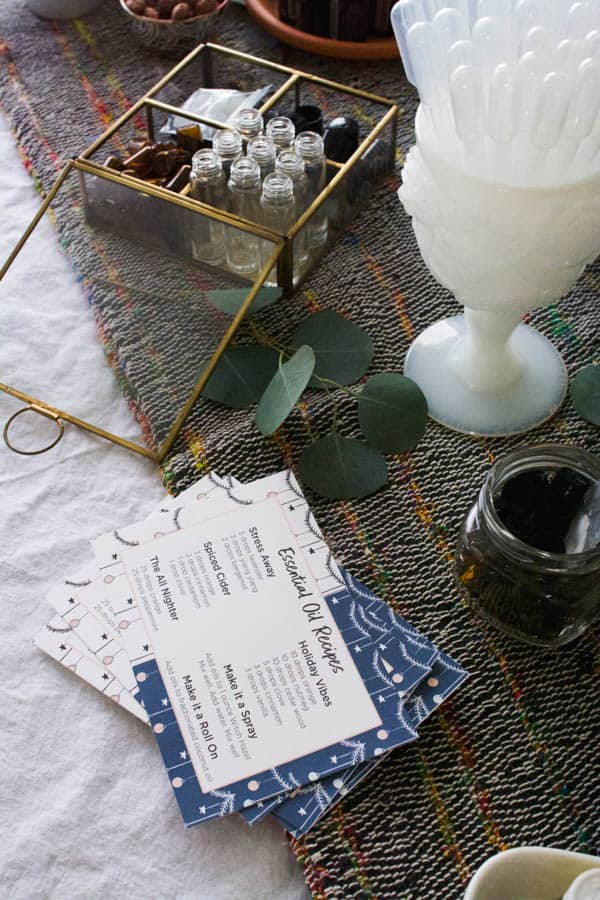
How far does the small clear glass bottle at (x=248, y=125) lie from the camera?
2.56 feet

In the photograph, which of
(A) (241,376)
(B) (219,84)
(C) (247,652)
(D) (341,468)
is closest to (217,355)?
(A) (241,376)

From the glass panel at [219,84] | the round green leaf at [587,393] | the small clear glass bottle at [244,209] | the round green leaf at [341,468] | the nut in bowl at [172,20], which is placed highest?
the nut in bowl at [172,20]

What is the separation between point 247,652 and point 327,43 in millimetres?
648

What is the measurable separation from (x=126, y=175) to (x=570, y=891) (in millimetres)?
583

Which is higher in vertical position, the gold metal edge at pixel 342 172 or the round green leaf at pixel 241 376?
the gold metal edge at pixel 342 172

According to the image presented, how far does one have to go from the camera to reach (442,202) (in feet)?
1.73

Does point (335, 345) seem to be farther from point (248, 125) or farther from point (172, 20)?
point (172, 20)

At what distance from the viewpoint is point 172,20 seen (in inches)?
37.3

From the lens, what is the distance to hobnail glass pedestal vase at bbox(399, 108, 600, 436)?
503 millimetres

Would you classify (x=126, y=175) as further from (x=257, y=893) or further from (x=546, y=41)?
(x=257, y=893)

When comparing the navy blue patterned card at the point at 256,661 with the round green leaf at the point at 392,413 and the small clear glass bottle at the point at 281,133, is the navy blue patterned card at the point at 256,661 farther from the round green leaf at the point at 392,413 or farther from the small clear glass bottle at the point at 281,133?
the small clear glass bottle at the point at 281,133

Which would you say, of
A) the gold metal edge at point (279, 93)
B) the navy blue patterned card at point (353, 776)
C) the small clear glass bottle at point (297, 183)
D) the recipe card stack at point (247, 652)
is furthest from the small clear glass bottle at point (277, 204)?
the navy blue patterned card at point (353, 776)

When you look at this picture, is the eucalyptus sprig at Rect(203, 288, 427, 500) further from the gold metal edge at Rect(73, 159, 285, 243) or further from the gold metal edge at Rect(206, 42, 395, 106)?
the gold metal edge at Rect(206, 42, 395, 106)

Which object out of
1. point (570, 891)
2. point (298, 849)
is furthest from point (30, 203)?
point (570, 891)
